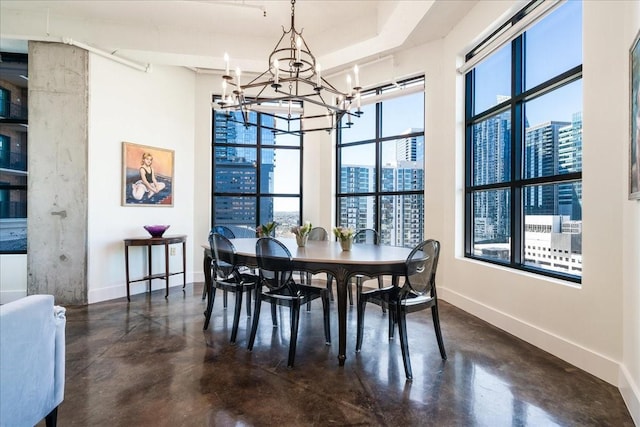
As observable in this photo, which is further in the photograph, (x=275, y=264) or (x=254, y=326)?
(x=254, y=326)

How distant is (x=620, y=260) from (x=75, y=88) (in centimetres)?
588

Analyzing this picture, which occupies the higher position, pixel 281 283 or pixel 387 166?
pixel 387 166

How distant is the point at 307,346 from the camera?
116 inches

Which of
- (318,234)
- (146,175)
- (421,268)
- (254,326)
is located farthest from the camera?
→ (146,175)

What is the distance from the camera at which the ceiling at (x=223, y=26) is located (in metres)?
4.02

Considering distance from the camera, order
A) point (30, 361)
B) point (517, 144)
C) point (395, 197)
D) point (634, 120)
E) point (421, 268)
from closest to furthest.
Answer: point (30, 361) → point (634, 120) → point (421, 268) → point (517, 144) → point (395, 197)

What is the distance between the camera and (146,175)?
496 cm

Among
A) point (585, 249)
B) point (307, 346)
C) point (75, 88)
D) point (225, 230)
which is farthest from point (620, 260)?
point (75, 88)

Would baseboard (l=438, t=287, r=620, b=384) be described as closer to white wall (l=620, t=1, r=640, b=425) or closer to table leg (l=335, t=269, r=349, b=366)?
white wall (l=620, t=1, r=640, b=425)

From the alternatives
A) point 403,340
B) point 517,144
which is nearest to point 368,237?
point 403,340

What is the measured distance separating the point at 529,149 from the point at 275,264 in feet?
8.93

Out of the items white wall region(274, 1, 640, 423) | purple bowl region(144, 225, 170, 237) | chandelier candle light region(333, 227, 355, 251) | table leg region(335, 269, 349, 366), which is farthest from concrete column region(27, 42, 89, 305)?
white wall region(274, 1, 640, 423)

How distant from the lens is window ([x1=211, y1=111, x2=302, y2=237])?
18.9ft

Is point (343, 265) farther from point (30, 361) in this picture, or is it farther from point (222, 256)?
point (30, 361)
